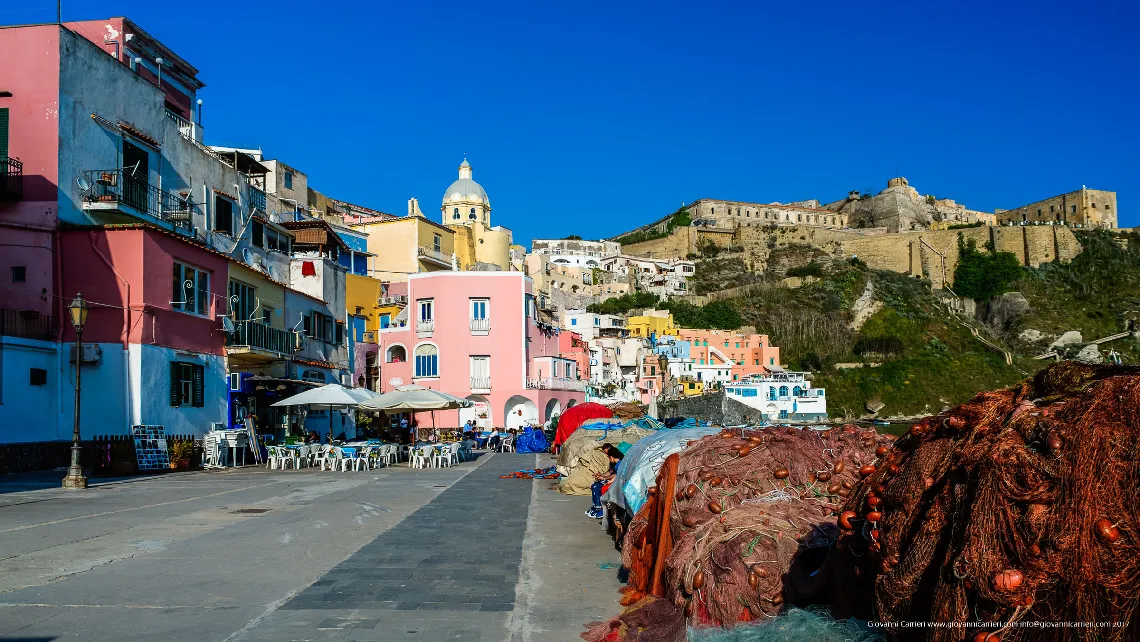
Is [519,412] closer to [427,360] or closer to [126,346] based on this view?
[427,360]

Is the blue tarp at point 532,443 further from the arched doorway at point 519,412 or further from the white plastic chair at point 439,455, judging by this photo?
the arched doorway at point 519,412

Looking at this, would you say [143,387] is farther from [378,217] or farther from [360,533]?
[378,217]

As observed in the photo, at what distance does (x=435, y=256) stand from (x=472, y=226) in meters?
14.2

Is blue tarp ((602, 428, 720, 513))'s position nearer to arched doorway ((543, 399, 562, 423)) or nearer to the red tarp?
the red tarp

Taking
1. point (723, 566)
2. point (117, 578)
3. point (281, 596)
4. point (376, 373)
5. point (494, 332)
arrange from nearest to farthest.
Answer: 1. point (723, 566)
2. point (281, 596)
3. point (117, 578)
4. point (376, 373)
5. point (494, 332)

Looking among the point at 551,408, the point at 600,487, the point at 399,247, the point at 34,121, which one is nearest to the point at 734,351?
the point at 399,247

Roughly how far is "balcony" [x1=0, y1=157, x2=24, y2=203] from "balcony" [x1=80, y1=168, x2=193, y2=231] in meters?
1.47

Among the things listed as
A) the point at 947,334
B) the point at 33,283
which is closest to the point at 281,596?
the point at 33,283

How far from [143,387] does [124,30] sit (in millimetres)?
16469

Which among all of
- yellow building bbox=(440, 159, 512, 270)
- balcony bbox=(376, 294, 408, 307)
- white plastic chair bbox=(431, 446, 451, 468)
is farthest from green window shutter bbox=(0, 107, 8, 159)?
yellow building bbox=(440, 159, 512, 270)

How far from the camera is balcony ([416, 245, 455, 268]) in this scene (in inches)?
2445

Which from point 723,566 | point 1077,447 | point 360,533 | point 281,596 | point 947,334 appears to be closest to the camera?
point 1077,447

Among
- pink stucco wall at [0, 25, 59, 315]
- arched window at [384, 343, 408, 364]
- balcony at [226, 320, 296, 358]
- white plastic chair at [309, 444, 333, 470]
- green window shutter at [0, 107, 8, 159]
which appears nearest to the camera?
pink stucco wall at [0, 25, 59, 315]

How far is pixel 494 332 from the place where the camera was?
164ft
